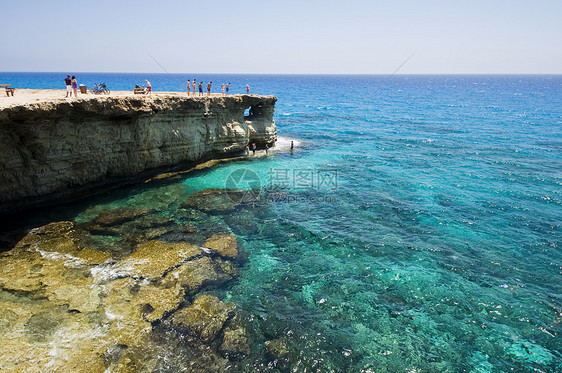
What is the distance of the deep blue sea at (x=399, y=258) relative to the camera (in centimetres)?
1225

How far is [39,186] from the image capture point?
21.1 metres

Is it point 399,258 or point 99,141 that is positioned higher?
point 99,141

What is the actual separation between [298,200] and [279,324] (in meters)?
13.4

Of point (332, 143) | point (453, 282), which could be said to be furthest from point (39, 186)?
point (332, 143)

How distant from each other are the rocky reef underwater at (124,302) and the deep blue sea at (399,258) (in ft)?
3.81

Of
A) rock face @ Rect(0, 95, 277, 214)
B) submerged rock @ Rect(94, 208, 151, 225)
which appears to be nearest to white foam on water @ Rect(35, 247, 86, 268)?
submerged rock @ Rect(94, 208, 151, 225)

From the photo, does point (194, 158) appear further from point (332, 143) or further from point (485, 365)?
point (485, 365)

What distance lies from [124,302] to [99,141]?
14.7 metres

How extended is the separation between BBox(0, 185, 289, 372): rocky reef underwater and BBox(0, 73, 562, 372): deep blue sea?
116cm

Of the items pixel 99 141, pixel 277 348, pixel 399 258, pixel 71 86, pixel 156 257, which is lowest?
pixel 277 348

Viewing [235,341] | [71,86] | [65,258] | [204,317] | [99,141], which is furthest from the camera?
[99,141]

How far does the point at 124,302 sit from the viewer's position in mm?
13383

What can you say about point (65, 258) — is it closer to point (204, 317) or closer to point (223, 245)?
point (223, 245)

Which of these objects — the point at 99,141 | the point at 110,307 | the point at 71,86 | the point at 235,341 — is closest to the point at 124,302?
the point at 110,307
